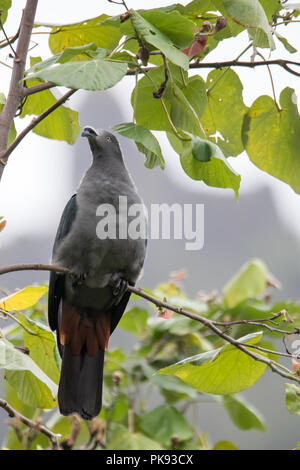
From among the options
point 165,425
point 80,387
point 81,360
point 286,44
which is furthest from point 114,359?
point 286,44

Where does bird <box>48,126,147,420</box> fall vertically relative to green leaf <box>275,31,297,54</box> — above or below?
below

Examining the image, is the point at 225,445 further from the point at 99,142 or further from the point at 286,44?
the point at 286,44

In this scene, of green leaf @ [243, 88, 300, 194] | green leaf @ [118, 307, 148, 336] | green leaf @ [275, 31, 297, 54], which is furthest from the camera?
green leaf @ [118, 307, 148, 336]

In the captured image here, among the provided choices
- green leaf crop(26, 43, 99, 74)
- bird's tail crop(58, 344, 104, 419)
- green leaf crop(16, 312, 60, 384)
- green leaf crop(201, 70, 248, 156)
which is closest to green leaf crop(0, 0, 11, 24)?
green leaf crop(26, 43, 99, 74)

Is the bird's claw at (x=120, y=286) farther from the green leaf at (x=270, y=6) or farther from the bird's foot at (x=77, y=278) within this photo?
the green leaf at (x=270, y=6)

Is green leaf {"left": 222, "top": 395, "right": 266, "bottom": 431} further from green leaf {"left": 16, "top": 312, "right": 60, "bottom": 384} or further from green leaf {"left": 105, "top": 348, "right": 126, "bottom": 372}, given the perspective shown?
green leaf {"left": 16, "top": 312, "right": 60, "bottom": 384}

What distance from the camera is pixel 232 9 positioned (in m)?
1.41

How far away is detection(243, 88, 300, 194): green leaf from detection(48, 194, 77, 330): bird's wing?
82 cm

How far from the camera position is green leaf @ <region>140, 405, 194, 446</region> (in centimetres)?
281

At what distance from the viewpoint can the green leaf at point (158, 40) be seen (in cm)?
138
